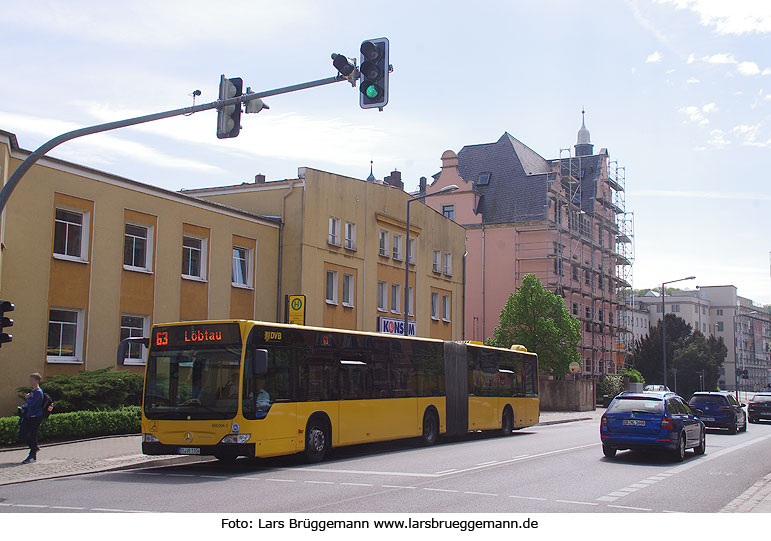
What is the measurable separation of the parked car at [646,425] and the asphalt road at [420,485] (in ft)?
1.28

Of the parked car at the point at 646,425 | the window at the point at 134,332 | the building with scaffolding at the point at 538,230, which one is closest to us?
the parked car at the point at 646,425

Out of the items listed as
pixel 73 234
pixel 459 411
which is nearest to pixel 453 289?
pixel 459 411

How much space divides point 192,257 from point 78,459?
41.2 ft

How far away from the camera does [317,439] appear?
1736cm

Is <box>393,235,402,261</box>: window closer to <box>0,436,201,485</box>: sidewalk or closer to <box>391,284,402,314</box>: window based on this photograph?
<box>391,284,402,314</box>: window

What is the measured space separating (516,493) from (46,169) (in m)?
17.0

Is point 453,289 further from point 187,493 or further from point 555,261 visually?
point 187,493

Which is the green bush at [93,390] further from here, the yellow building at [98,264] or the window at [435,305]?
the window at [435,305]

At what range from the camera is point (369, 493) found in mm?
11984

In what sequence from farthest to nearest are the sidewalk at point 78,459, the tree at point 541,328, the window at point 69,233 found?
the tree at point 541,328 → the window at point 69,233 → the sidewalk at point 78,459

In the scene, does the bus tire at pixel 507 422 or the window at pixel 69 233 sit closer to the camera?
the window at pixel 69 233

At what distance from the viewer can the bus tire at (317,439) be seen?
17.0m

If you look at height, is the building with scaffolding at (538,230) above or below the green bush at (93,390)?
above

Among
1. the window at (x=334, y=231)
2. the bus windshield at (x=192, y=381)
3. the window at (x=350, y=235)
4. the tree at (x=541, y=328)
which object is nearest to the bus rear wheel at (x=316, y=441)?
the bus windshield at (x=192, y=381)
